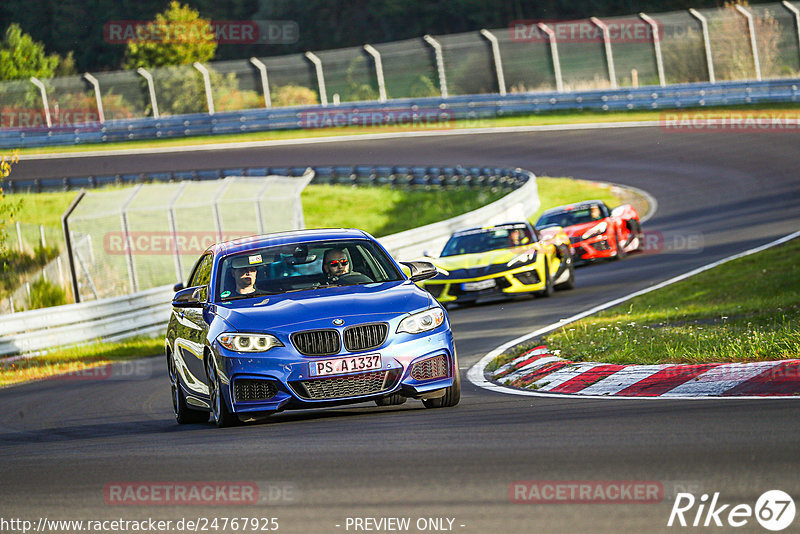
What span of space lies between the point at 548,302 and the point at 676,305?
3.28 m

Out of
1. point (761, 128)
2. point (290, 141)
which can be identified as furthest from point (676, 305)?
point (290, 141)

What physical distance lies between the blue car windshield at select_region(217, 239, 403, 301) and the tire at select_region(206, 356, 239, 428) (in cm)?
70

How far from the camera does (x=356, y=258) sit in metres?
9.98

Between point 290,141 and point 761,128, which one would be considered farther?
point 290,141

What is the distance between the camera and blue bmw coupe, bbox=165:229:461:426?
8.59 meters

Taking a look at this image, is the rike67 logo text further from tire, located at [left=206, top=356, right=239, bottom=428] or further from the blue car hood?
tire, located at [left=206, top=356, right=239, bottom=428]

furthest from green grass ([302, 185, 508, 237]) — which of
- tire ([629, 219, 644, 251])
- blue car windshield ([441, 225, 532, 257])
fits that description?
blue car windshield ([441, 225, 532, 257])

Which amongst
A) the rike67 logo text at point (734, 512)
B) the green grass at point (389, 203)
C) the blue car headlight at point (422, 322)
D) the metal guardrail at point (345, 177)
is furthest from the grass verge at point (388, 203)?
the rike67 logo text at point (734, 512)

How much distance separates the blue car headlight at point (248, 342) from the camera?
28.3 ft

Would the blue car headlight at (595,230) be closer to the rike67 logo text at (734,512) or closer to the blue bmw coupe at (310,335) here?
the blue bmw coupe at (310,335)

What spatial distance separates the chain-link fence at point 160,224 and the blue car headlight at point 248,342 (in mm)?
13275

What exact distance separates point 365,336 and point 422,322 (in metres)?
0.48

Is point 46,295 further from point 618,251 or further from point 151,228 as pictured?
point 618,251

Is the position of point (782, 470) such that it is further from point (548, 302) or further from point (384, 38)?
point (384, 38)
